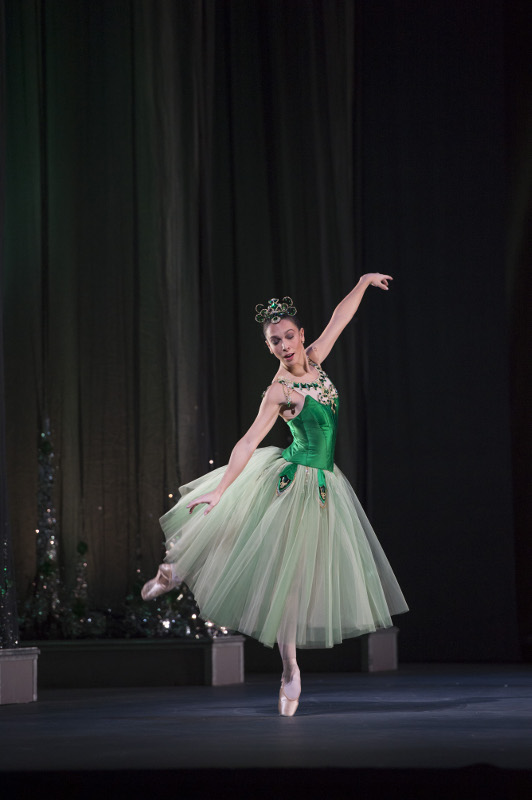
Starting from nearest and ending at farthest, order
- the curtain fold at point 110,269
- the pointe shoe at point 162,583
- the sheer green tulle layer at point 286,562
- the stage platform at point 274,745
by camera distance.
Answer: the stage platform at point 274,745 < the sheer green tulle layer at point 286,562 < the pointe shoe at point 162,583 < the curtain fold at point 110,269

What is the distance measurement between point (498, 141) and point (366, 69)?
893mm

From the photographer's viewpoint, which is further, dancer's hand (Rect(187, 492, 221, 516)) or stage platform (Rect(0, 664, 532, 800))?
dancer's hand (Rect(187, 492, 221, 516))

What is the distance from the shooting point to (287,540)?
3955mm

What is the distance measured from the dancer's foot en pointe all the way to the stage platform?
0.17ft

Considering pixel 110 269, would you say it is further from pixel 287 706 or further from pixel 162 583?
pixel 287 706

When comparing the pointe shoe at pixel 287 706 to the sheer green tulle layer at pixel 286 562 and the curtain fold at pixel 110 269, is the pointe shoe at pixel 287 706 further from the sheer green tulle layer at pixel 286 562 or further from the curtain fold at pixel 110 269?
the curtain fold at pixel 110 269

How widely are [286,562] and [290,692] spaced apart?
415 millimetres

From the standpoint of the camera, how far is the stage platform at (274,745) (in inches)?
103

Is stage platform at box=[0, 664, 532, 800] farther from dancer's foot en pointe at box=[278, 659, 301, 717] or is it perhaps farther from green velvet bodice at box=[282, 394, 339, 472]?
green velvet bodice at box=[282, 394, 339, 472]

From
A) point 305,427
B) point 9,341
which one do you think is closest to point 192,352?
point 9,341

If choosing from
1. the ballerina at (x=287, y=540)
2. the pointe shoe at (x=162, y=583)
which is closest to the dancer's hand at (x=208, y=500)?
the ballerina at (x=287, y=540)

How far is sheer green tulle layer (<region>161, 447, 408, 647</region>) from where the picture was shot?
385 cm

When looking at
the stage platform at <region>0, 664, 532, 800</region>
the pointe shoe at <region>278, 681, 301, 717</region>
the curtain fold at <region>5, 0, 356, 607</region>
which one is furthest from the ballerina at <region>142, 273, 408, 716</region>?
the curtain fold at <region>5, 0, 356, 607</region>

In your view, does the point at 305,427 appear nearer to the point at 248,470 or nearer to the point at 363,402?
the point at 248,470
